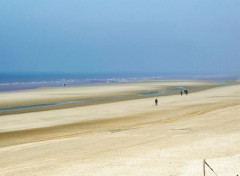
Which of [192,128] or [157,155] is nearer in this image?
[157,155]

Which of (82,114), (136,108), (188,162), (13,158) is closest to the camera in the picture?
(188,162)

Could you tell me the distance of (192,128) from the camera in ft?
84.3

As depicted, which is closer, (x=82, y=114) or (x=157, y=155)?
(x=157, y=155)

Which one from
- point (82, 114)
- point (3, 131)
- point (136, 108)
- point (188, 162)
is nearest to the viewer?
point (188, 162)

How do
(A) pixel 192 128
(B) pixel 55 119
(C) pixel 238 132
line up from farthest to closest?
(B) pixel 55 119
(A) pixel 192 128
(C) pixel 238 132

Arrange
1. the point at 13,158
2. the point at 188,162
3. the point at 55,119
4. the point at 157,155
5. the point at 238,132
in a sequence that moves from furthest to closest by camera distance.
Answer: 1. the point at 55,119
2. the point at 238,132
3. the point at 13,158
4. the point at 157,155
5. the point at 188,162

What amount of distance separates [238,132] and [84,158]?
34.1 feet

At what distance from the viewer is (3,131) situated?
92.0 ft

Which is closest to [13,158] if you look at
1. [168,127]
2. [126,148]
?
[126,148]

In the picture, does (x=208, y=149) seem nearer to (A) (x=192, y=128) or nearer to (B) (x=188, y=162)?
(B) (x=188, y=162)

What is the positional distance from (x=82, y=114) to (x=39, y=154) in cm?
1779

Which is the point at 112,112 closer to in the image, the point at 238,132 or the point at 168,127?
the point at 168,127

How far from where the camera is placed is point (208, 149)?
17953mm

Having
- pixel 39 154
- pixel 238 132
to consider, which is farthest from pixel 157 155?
pixel 238 132
